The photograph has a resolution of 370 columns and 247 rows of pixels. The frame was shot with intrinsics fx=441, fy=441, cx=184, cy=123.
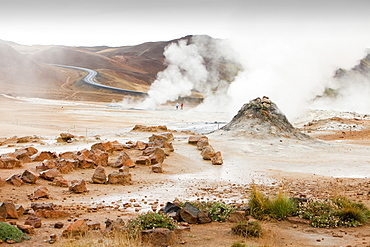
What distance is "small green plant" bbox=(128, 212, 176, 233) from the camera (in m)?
6.91

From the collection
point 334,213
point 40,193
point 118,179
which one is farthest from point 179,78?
point 334,213

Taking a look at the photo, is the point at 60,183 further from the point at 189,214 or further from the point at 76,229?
the point at 76,229

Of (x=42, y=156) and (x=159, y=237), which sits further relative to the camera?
(x=42, y=156)

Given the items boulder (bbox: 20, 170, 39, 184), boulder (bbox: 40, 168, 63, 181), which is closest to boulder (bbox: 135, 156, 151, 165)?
boulder (bbox: 40, 168, 63, 181)

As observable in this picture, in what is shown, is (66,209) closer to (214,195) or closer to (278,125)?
(214,195)

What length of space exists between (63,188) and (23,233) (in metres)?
4.77

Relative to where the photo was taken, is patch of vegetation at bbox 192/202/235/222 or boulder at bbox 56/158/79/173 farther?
boulder at bbox 56/158/79/173

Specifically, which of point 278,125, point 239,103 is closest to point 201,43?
point 239,103

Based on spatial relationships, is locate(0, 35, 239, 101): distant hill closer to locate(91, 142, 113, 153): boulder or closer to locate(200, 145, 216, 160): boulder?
locate(91, 142, 113, 153): boulder

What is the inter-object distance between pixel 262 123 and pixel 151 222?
18.9 meters

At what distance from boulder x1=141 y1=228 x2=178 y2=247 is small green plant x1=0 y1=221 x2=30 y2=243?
1709 mm

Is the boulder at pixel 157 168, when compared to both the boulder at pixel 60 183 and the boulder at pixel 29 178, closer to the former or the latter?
the boulder at pixel 60 183

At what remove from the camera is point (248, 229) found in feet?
23.6

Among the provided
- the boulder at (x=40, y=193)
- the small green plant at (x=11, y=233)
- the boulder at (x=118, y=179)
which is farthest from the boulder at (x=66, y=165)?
the small green plant at (x=11, y=233)
